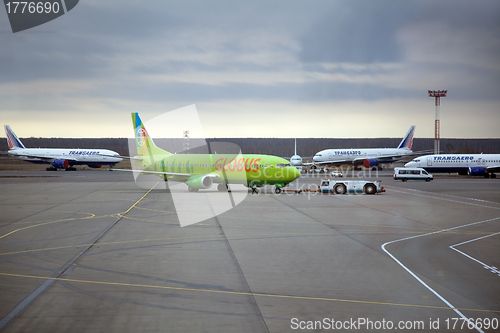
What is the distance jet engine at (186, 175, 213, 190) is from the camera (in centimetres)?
4309

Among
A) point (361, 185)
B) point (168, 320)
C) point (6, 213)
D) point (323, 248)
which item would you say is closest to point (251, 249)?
point (323, 248)

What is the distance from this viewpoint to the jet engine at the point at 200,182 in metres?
43.1

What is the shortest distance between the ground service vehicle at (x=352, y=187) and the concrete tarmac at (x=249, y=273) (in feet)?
53.6

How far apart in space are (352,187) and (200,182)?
1568 centimetres

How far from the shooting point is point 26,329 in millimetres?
8945

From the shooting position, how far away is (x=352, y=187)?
141 ft

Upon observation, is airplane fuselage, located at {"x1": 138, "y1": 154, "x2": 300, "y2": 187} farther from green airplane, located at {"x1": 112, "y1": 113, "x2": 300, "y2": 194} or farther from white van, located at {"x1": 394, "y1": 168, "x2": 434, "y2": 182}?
white van, located at {"x1": 394, "y1": 168, "x2": 434, "y2": 182}

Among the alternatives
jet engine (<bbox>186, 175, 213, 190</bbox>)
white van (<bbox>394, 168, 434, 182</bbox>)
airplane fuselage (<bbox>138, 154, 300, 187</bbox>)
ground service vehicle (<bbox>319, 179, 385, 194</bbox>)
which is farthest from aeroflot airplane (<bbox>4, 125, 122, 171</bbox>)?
ground service vehicle (<bbox>319, 179, 385, 194</bbox>)

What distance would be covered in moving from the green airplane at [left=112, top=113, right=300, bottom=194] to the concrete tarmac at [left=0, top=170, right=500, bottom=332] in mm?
15645

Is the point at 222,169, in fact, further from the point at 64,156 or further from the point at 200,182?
the point at 64,156

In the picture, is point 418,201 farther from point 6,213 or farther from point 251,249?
point 6,213

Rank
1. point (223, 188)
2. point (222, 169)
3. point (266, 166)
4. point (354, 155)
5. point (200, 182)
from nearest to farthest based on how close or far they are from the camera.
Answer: point (266, 166) → point (200, 182) → point (222, 169) → point (223, 188) → point (354, 155)

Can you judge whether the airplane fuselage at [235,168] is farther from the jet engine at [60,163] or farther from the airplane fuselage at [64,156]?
the jet engine at [60,163]

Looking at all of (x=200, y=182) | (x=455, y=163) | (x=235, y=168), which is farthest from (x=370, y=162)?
(x=200, y=182)
